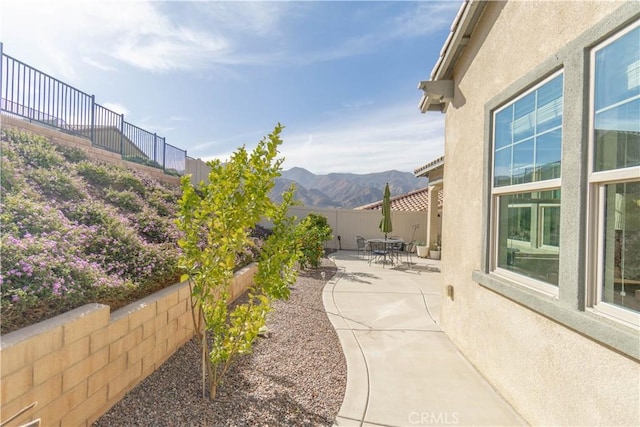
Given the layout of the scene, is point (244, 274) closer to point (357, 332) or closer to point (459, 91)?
point (357, 332)

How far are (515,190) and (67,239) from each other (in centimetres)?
496

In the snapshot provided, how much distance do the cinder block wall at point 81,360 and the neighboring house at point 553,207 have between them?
354cm

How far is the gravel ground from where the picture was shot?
2.72 m

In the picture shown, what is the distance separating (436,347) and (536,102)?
343 centimetres

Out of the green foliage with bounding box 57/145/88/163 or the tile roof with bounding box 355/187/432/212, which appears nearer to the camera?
the green foliage with bounding box 57/145/88/163

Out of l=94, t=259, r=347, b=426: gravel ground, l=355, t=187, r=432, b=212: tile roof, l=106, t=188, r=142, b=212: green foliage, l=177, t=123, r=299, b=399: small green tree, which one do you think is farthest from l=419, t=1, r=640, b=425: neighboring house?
l=355, t=187, r=432, b=212: tile roof

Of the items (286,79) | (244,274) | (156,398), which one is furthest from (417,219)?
(156,398)

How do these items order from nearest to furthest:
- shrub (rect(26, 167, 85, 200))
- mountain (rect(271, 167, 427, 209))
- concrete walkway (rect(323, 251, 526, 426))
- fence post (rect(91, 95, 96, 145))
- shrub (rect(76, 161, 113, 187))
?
1. concrete walkway (rect(323, 251, 526, 426))
2. shrub (rect(26, 167, 85, 200))
3. shrub (rect(76, 161, 113, 187))
4. fence post (rect(91, 95, 96, 145))
5. mountain (rect(271, 167, 427, 209))

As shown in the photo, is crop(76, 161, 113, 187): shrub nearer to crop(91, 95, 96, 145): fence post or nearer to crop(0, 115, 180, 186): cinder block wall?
crop(0, 115, 180, 186): cinder block wall

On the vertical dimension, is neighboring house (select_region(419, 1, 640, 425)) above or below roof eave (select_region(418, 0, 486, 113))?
below

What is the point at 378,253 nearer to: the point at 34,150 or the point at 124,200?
the point at 124,200

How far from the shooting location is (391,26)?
6227 millimetres

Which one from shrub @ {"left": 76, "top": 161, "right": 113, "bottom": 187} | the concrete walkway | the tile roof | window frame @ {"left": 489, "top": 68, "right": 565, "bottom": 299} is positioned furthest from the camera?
the tile roof

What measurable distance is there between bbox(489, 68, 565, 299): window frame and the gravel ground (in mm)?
2226
